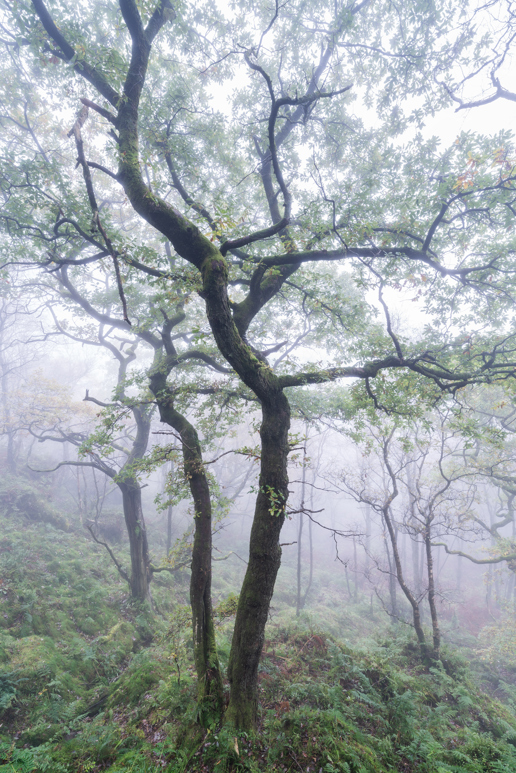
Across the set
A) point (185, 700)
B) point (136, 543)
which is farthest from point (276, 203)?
point (136, 543)

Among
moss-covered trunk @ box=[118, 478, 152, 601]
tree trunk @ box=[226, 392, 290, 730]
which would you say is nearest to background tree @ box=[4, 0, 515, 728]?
tree trunk @ box=[226, 392, 290, 730]

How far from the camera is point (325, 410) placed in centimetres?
855

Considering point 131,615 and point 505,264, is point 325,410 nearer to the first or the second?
point 505,264

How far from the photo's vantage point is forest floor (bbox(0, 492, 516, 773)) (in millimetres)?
3545

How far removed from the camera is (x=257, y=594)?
4090 mm

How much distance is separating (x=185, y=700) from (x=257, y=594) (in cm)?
225

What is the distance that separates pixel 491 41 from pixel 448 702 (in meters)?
12.5

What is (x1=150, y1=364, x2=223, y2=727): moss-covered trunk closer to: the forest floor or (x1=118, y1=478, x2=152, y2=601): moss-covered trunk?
the forest floor

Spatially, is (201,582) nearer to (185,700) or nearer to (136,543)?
(185,700)

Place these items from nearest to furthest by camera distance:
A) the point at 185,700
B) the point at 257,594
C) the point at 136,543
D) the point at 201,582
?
the point at 257,594 → the point at 185,700 → the point at 201,582 → the point at 136,543

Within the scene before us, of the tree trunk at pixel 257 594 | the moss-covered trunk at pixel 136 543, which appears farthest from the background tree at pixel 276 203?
the moss-covered trunk at pixel 136 543

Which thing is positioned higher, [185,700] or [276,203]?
[276,203]

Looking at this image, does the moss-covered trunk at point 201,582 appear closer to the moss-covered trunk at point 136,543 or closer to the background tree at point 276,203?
the background tree at point 276,203

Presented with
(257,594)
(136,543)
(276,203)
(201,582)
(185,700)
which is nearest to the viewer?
(257,594)
